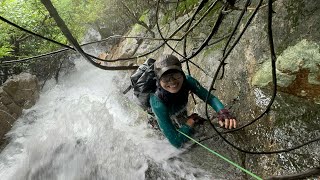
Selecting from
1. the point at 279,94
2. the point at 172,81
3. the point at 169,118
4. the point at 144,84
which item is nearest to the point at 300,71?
the point at 279,94

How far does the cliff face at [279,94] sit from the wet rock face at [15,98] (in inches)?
276

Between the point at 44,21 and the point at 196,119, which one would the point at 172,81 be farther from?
the point at 44,21

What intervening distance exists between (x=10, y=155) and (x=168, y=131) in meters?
6.24

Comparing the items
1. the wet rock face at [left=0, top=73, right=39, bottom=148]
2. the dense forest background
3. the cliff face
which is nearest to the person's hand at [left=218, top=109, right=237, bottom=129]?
the cliff face

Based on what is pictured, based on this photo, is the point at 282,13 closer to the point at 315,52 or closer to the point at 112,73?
the point at 315,52

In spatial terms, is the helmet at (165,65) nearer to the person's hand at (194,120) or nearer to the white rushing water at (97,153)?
the person's hand at (194,120)

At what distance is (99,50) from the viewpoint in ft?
52.5

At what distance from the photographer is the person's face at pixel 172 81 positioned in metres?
3.61

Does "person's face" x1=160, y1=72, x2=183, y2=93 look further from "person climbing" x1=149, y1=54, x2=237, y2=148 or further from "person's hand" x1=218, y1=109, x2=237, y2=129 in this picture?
"person's hand" x1=218, y1=109, x2=237, y2=129

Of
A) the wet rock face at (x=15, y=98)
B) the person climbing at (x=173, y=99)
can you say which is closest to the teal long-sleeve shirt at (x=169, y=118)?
the person climbing at (x=173, y=99)

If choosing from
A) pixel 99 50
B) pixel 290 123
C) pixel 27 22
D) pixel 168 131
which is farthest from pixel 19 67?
pixel 290 123

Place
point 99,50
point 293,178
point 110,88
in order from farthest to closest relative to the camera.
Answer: point 99,50
point 110,88
point 293,178

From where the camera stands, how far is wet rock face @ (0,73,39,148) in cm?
898

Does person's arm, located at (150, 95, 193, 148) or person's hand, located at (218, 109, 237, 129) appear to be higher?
person's arm, located at (150, 95, 193, 148)
